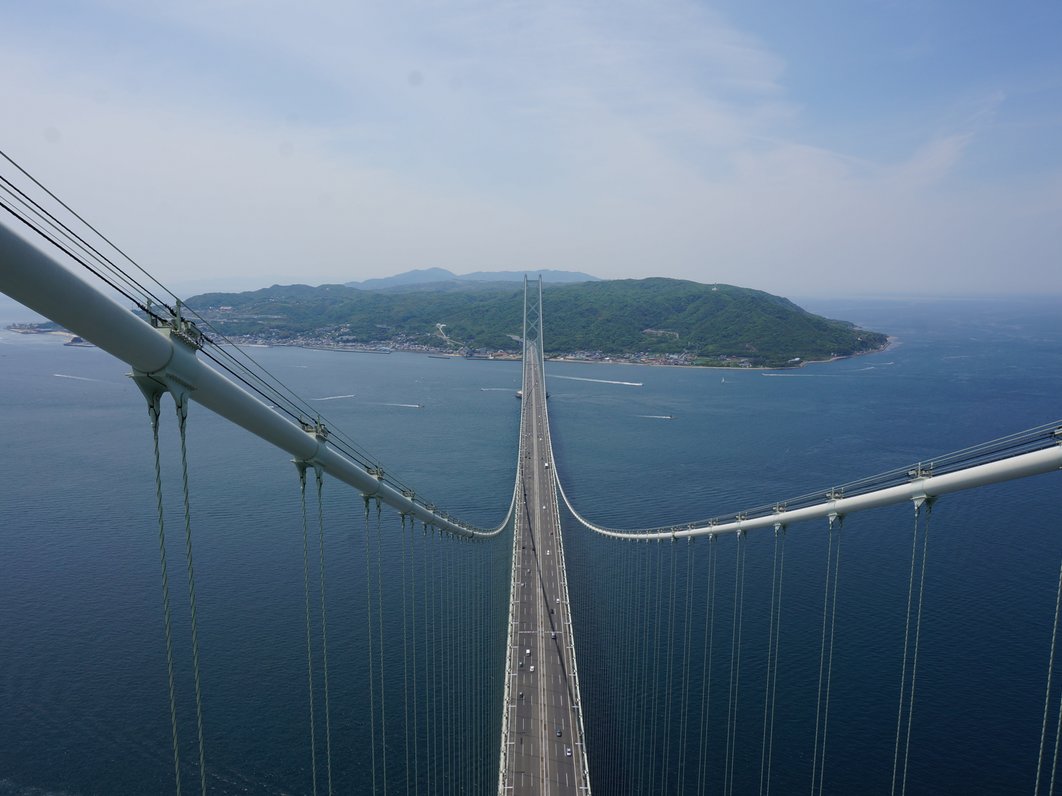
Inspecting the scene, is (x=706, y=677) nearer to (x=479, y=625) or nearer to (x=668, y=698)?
(x=668, y=698)

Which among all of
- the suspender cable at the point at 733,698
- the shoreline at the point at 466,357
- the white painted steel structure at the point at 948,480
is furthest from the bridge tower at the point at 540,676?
the shoreline at the point at 466,357

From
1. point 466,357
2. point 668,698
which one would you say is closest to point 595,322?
point 466,357

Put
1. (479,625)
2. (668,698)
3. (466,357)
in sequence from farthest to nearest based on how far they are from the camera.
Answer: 1. (466,357)
2. (479,625)
3. (668,698)

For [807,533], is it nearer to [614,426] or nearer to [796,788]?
[796,788]

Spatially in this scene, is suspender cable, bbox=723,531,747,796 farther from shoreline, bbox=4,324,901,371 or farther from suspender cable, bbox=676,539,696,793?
shoreline, bbox=4,324,901,371

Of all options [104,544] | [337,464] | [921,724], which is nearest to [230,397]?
[337,464]
